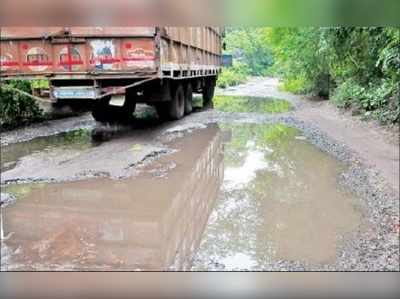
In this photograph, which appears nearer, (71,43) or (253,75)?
(71,43)

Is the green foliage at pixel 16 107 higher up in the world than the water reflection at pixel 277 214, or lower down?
higher up

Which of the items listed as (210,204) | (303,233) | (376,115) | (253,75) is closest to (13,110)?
(210,204)

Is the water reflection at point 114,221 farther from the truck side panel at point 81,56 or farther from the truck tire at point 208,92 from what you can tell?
the truck tire at point 208,92

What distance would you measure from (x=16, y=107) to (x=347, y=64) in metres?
3.69

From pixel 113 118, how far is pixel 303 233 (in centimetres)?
316

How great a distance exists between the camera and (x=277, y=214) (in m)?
2.27

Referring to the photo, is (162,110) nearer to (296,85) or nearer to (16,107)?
(16,107)

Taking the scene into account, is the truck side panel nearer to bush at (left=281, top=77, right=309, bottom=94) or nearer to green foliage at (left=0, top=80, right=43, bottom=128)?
green foliage at (left=0, top=80, right=43, bottom=128)

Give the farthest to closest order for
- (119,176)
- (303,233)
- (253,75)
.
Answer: (253,75) < (119,176) < (303,233)

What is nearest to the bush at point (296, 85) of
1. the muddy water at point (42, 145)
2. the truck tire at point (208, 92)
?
the truck tire at point (208, 92)

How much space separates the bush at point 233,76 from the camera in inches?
292

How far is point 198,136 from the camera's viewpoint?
13.6 feet

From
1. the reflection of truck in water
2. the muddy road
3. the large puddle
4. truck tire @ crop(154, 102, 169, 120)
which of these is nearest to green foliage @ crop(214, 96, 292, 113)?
truck tire @ crop(154, 102, 169, 120)

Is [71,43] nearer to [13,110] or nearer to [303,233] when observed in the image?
[13,110]
